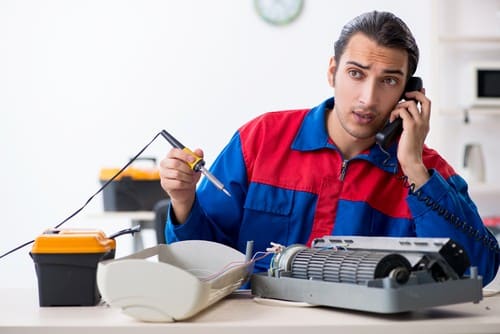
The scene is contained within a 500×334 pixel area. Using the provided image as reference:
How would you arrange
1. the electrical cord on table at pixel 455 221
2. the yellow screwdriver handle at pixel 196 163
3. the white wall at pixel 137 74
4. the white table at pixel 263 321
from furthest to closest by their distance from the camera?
1. the white wall at pixel 137 74
2. the electrical cord on table at pixel 455 221
3. the yellow screwdriver handle at pixel 196 163
4. the white table at pixel 263 321

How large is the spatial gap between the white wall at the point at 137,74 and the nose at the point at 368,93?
315 cm

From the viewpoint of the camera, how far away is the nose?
1777mm

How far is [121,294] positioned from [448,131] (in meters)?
3.77

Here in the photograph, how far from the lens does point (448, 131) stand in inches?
184

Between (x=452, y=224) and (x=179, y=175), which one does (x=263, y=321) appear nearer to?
(x=179, y=175)

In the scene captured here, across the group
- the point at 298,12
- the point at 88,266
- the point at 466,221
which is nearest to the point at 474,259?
the point at 466,221

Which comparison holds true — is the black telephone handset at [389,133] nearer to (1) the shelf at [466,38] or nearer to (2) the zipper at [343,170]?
(2) the zipper at [343,170]

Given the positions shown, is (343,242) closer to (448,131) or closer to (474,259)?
(474,259)

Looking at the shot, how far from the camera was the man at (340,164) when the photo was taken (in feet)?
5.94

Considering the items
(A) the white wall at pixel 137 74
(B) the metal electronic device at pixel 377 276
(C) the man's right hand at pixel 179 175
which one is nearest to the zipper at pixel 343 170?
(C) the man's right hand at pixel 179 175

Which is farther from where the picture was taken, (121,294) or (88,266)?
(88,266)

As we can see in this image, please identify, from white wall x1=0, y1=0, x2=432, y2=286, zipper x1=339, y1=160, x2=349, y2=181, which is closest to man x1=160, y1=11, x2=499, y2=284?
zipper x1=339, y1=160, x2=349, y2=181

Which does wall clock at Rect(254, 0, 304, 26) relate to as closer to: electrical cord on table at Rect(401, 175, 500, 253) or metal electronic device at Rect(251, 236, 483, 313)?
electrical cord on table at Rect(401, 175, 500, 253)

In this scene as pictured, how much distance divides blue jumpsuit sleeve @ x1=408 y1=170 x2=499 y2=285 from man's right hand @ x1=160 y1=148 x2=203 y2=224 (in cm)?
46
